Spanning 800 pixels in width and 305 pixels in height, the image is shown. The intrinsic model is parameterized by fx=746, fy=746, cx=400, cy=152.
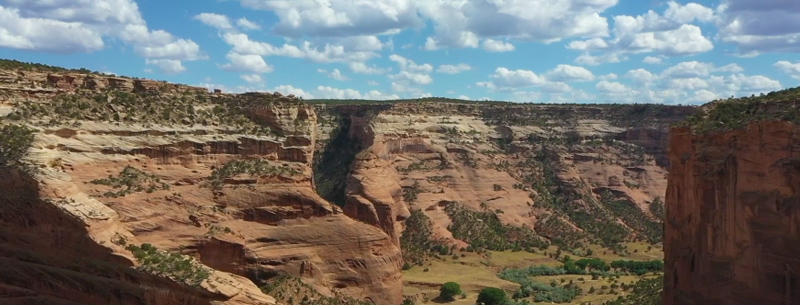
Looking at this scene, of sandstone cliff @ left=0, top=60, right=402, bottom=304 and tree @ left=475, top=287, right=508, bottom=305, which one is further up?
sandstone cliff @ left=0, top=60, right=402, bottom=304

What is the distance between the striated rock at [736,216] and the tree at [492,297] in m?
24.0

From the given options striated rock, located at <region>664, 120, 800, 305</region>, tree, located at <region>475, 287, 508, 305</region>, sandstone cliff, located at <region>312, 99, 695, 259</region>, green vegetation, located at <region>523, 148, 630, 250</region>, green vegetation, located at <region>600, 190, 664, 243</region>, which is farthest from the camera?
green vegetation, located at <region>600, 190, 664, 243</region>

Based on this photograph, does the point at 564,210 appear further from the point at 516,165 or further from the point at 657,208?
the point at 657,208

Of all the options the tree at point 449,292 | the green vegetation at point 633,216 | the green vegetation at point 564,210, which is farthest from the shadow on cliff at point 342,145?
the green vegetation at point 633,216

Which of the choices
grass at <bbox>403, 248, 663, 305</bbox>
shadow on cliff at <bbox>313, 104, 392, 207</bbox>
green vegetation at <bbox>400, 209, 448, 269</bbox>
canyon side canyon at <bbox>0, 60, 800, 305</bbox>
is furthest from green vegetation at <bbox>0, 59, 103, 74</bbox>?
shadow on cliff at <bbox>313, 104, 392, 207</bbox>

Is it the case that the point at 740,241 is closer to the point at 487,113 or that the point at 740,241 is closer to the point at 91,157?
the point at 91,157

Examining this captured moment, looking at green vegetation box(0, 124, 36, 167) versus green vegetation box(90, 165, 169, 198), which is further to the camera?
green vegetation box(90, 165, 169, 198)

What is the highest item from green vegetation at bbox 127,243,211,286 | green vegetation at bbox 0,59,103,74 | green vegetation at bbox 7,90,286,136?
green vegetation at bbox 0,59,103,74

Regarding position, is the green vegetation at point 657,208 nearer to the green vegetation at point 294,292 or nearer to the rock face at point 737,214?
the rock face at point 737,214

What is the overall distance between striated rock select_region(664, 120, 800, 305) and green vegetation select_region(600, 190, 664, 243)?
61087mm

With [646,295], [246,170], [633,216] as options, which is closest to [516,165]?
[633,216]

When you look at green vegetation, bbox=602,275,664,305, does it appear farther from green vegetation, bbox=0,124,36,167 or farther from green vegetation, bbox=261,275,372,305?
green vegetation, bbox=0,124,36,167

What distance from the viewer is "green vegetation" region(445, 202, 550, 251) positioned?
86438 millimetres

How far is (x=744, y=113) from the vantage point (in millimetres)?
33938
